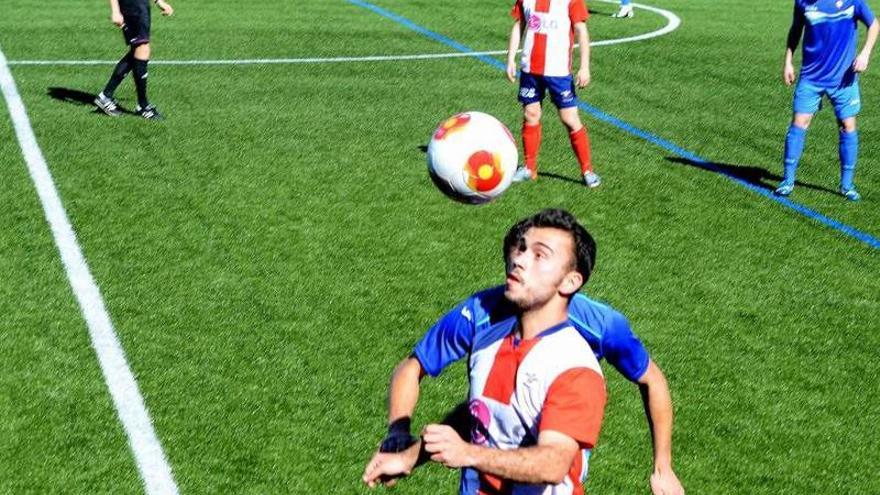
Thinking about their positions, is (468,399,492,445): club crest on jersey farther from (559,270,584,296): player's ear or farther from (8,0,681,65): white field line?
(8,0,681,65): white field line

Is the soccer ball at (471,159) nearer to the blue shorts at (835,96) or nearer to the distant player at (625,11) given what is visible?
the blue shorts at (835,96)

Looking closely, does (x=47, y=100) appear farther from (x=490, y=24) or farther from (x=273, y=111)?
(x=490, y=24)

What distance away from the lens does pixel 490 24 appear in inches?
836

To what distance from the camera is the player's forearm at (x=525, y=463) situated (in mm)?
4066

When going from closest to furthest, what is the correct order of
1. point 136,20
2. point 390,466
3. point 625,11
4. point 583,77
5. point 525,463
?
1. point 525,463
2. point 390,466
3. point 583,77
4. point 136,20
5. point 625,11

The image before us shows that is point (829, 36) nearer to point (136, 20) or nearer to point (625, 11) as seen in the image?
point (136, 20)

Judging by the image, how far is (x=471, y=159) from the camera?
7391mm

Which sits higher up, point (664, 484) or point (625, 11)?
point (664, 484)

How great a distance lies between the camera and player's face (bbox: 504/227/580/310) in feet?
14.6

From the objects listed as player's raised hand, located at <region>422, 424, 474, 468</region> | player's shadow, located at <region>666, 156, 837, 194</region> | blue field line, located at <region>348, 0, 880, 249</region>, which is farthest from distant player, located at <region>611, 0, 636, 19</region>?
player's raised hand, located at <region>422, 424, 474, 468</region>

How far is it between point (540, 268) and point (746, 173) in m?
8.84

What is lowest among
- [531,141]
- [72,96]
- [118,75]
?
[72,96]

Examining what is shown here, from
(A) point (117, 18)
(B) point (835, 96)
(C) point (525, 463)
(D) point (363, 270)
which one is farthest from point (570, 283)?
→ (A) point (117, 18)

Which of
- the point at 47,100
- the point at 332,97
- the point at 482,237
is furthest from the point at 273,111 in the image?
the point at 482,237
